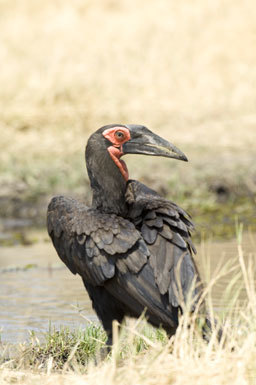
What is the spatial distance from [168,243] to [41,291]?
119 inches

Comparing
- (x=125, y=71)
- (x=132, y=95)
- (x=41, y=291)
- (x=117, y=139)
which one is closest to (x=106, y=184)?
(x=117, y=139)

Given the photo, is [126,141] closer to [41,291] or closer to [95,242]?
[95,242]

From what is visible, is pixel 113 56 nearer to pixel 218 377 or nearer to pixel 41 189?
pixel 41 189

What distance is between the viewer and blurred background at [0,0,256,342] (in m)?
12.6

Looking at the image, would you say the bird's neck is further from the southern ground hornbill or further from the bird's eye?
the bird's eye

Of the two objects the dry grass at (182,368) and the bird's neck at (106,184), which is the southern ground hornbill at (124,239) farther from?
the dry grass at (182,368)

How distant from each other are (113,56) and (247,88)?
10.3 feet

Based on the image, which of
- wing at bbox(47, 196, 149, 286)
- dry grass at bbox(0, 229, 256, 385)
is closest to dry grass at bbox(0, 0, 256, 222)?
wing at bbox(47, 196, 149, 286)

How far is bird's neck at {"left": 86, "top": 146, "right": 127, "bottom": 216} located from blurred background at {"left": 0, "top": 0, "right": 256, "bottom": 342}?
18.5 ft

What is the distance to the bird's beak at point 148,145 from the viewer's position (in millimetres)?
5734

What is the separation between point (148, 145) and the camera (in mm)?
5840

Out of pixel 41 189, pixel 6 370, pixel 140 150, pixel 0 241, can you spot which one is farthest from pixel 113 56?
pixel 6 370

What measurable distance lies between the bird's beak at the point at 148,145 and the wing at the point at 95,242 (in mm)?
541

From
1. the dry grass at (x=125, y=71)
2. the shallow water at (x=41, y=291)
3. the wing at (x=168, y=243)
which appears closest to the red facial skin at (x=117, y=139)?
the wing at (x=168, y=243)
